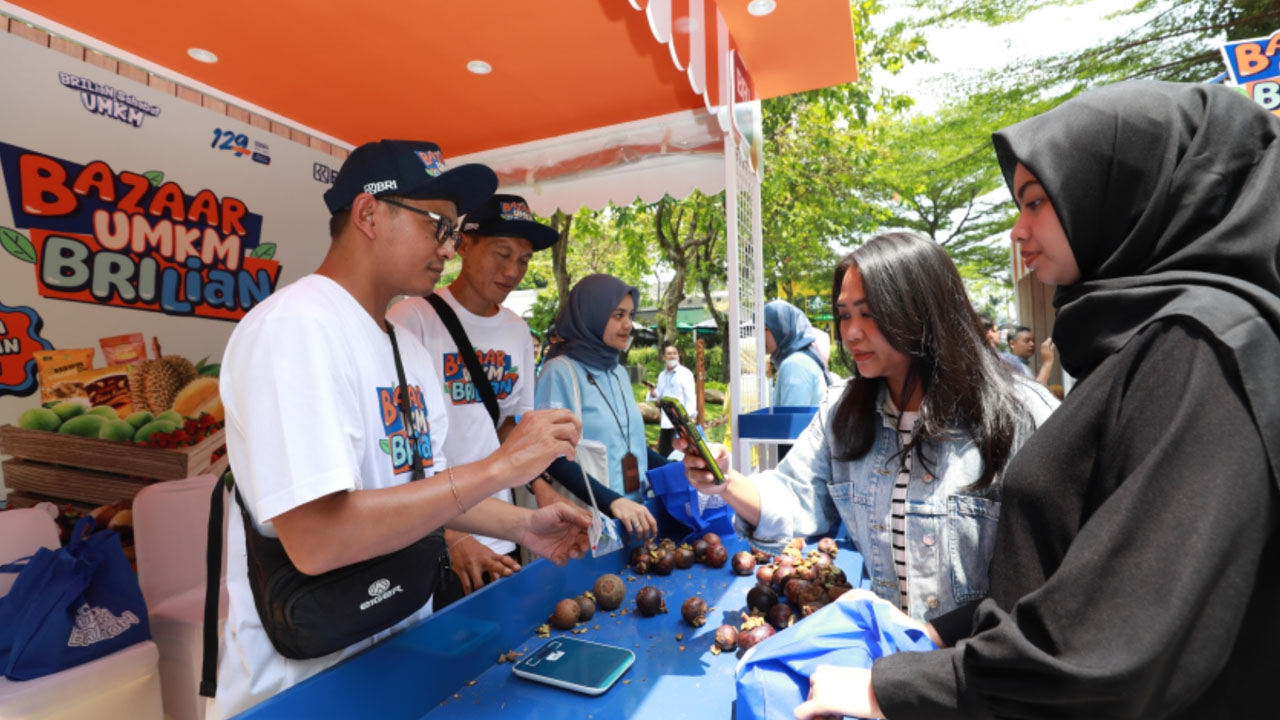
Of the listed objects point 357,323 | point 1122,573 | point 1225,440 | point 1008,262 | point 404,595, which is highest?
point 1008,262

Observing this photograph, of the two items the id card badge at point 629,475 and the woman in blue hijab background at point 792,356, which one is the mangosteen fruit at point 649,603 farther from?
the woman in blue hijab background at point 792,356

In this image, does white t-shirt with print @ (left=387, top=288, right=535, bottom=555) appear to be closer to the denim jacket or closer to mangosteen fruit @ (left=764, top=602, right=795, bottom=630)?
mangosteen fruit @ (left=764, top=602, right=795, bottom=630)

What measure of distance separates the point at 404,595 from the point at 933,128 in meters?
14.9

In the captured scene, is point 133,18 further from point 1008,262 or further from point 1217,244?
point 1008,262

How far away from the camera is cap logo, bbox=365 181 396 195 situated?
1.61 metres

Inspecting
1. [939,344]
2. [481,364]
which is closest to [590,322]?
[481,364]

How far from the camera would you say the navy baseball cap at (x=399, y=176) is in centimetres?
162

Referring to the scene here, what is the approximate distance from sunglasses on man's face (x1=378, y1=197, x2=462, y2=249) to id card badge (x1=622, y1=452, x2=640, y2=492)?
5.50 ft

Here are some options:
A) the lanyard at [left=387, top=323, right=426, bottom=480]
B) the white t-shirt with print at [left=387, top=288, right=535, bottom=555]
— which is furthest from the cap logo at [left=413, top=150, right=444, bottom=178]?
the white t-shirt with print at [left=387, top=288, right=535, bottom=555]

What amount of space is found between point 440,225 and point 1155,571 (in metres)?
1.67

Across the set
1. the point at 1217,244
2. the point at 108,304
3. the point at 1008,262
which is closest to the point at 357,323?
the point at 1217,244

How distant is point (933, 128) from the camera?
13242 mm

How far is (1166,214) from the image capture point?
981mm

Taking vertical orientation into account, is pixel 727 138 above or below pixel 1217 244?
above
